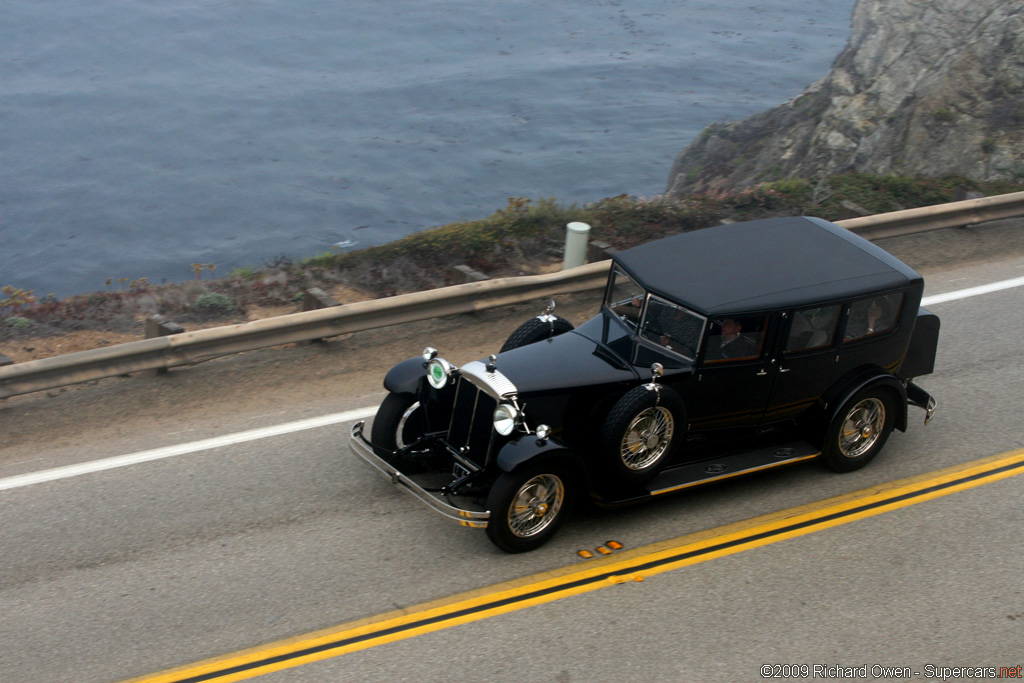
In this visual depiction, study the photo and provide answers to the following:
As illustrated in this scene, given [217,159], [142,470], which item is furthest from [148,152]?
[142,470]

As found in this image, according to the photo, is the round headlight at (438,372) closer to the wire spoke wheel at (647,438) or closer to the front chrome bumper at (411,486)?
the front chrome bumper at (411,486)

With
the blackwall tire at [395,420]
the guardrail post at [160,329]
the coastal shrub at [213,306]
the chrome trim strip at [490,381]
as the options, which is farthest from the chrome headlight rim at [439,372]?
the coastal shrub at [213,306]

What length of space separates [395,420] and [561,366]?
4.41 ft

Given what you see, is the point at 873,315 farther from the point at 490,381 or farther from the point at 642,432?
the point at 490,381

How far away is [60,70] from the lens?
222 ft

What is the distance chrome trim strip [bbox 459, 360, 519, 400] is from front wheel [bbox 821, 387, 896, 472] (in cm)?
261

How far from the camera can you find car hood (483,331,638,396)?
6.59 metres

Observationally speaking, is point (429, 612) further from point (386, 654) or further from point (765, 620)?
point (765, 620)

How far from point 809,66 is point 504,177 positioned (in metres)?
29.2

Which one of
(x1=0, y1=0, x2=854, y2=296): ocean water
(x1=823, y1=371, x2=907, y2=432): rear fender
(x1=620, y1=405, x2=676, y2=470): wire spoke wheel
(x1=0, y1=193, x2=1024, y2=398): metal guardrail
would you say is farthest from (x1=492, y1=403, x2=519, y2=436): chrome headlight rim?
(x1=0, y1=0, x2=854, y2=296): ocean water

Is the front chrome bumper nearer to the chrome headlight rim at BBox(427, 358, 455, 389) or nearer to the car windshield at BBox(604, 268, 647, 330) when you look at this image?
the chrome headlight rim at BBox(427, 358, 455, 389)

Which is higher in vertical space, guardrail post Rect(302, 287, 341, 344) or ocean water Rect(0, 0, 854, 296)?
guardrail post Rect(302, 287, 341, 344)

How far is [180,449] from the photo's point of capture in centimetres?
764

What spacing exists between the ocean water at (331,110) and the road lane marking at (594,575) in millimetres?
31633
